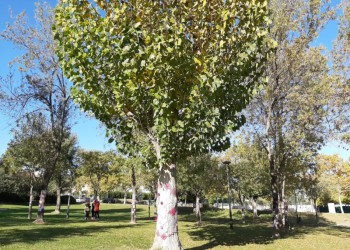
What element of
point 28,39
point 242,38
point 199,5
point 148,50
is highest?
point 28,39

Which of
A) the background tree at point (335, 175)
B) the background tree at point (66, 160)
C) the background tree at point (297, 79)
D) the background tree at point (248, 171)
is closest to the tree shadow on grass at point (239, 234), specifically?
the background tree at point (297, 79)

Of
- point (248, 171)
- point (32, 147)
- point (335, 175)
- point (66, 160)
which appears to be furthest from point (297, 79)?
point (335, 175)

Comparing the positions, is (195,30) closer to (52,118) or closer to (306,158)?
(306,158)

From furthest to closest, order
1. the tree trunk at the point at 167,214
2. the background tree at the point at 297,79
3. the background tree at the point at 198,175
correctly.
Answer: the background tree at the point at 198,175 < the background tree at the point at 297,79 < the tree trunk at the point at 167,214

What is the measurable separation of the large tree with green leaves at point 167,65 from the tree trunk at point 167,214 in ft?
0.11

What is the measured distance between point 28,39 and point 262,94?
18100 millimetres

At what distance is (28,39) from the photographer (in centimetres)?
1948

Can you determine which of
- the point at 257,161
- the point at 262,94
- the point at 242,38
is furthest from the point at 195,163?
the point at 242,38

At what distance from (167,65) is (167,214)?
523 cm

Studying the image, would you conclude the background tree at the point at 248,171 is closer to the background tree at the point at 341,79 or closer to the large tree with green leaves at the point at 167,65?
the background tree at the point at 341,79

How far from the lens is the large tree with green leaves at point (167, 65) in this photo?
8.16 metres

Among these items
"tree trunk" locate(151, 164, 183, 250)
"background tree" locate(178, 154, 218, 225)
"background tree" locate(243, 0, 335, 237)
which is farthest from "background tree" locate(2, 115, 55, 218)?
"background tree" locate(243, 0, 335, 237)

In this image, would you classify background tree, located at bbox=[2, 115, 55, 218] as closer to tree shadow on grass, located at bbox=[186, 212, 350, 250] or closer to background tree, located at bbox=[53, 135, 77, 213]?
background tree, located at bbox=[53, 135, 77, 213]

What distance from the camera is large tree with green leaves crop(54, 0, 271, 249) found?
816 centimetres
